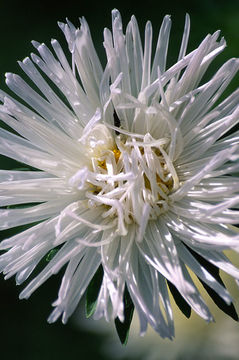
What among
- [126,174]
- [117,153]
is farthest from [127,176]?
[117,153]

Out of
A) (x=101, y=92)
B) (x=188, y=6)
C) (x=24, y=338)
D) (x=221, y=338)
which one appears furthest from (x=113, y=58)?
(x=24, y=338)

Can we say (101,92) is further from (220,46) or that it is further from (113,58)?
(220,46)

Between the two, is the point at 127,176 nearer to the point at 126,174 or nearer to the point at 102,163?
the point at 126,174

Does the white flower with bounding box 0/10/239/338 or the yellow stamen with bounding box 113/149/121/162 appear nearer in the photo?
the white flower with bounding box 0/10/239/338

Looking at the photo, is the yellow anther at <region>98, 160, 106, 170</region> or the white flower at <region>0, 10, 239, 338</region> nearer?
the white flower at <region>0, 10, 239, 338</region>

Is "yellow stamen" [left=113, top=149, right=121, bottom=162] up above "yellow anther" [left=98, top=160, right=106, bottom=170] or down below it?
above

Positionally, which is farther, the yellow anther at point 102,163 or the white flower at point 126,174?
the yellow anther at point 102,163

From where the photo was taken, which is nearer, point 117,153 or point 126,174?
point 126,174
